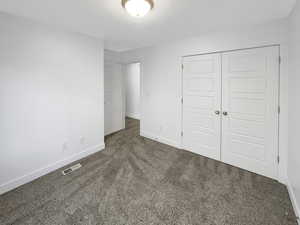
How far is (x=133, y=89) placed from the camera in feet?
21.6

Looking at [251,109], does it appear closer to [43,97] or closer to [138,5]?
[138,5]

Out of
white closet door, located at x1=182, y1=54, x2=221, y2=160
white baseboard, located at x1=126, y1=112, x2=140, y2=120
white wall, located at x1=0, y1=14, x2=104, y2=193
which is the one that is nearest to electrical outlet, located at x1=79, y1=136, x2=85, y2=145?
white wall, located at x1=0, y1=14, x2=104, y2=193

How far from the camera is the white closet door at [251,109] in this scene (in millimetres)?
2236

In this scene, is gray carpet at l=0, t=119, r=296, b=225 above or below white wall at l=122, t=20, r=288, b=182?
below

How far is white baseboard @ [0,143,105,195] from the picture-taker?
2023 mm

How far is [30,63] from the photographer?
217 cm

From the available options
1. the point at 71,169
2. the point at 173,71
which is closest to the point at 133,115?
the point at 173,71

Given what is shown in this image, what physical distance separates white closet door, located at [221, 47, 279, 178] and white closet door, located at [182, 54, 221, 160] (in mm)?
140

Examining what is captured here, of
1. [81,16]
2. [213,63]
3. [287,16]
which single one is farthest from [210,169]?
[81,16]

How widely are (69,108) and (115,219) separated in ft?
6.47

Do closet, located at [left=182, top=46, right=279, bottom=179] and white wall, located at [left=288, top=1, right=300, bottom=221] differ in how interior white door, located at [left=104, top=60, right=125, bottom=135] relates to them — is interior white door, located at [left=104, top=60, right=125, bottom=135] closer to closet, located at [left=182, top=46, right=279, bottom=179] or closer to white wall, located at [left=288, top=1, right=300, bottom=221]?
closet, located at [left=182, top=46, right=279, bottom=179]

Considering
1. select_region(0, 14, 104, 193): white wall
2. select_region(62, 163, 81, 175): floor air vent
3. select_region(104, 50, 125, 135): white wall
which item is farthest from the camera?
select_region(104, 50, 125, 135): white wall

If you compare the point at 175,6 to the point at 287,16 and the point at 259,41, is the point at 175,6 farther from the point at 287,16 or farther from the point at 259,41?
the point at 287,16

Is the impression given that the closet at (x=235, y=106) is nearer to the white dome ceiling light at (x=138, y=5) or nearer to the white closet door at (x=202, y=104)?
the white closet door at (x=202, y=104)
